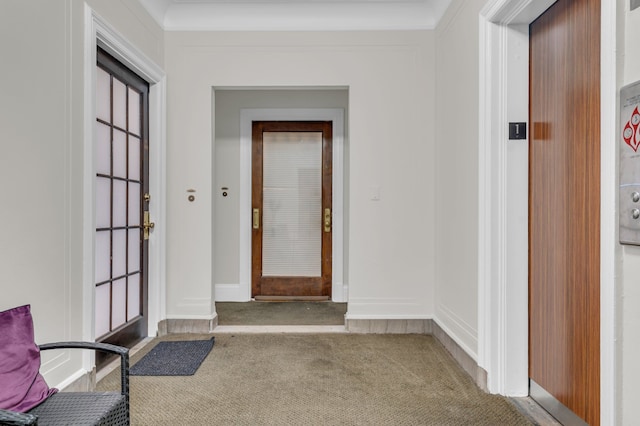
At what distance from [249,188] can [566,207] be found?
321cm

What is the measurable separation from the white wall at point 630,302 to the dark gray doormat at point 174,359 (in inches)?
85.8

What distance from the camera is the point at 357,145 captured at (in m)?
3.29

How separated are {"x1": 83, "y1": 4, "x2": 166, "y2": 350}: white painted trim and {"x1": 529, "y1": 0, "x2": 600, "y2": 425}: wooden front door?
241cm

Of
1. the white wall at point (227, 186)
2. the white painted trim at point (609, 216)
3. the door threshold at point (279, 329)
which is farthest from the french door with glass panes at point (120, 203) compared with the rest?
the white painted trim at point (609, 216)

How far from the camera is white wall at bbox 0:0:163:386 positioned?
1.67m

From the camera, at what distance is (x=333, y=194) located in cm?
438

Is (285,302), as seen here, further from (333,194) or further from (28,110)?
(28,110)

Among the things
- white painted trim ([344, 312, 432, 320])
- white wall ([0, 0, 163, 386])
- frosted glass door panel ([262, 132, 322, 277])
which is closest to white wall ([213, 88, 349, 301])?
frosted glass door panel ([262, 132, 322, 277])

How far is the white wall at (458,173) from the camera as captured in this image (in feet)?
8.00

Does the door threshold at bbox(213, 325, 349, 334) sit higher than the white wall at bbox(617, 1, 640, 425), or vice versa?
the white wall at bbox(617, 1, 640, 425)

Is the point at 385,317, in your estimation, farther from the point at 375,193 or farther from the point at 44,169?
the point at 44,169

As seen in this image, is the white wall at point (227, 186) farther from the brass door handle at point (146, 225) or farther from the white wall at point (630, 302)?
the white wall at point (630, 302)

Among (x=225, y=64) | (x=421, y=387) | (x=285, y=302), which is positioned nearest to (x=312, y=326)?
(x=285, y=302)

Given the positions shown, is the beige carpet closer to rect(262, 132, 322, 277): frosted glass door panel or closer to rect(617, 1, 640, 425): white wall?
rect(617, 1, 640, 425): white wall
